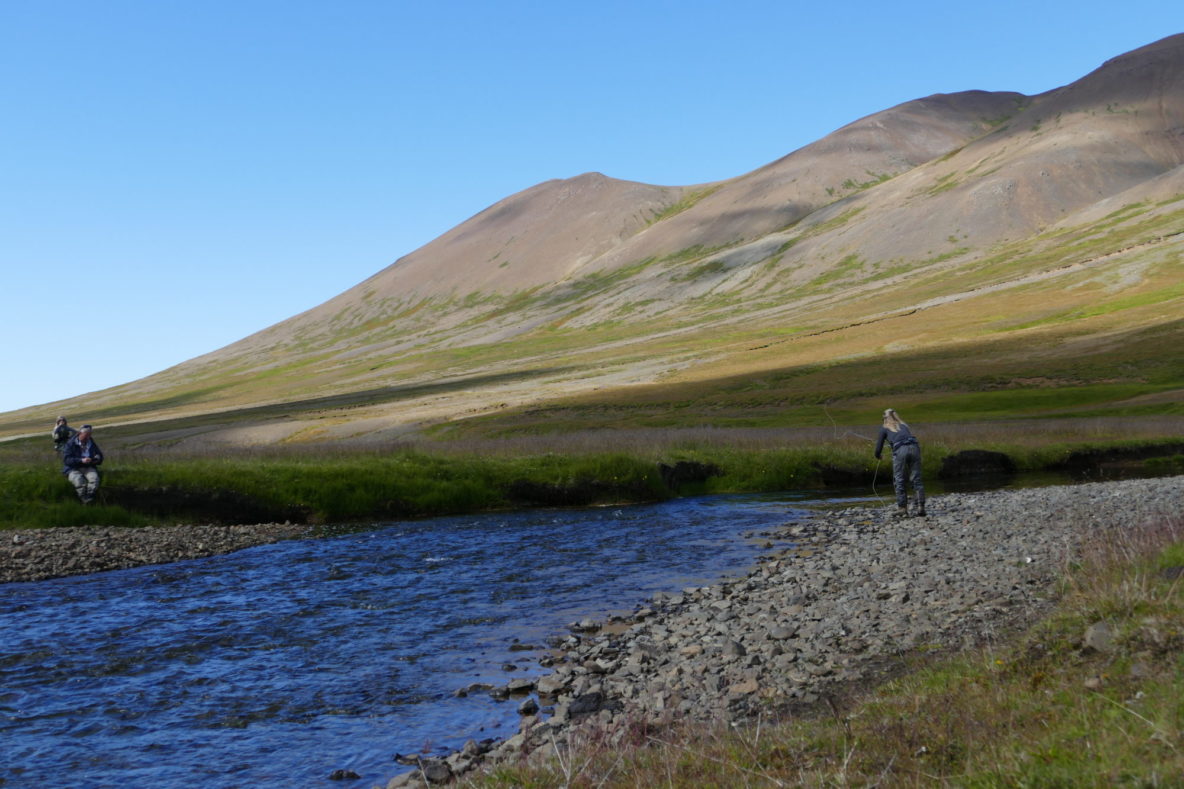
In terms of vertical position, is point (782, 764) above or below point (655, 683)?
above

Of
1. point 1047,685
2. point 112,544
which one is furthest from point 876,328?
point 1047,685

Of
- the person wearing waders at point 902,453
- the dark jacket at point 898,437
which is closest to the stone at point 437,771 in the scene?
the person wearing waders at point 902,453

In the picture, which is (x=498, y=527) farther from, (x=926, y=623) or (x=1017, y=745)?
(x=1017, y=745)

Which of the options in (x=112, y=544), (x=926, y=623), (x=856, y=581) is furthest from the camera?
(x=112, y=544)

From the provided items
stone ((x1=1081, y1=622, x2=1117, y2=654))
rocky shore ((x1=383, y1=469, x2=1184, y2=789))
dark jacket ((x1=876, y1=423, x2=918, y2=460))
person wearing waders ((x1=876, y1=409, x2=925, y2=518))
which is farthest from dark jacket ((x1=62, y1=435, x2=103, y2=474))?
stone ((x1=1081, y1=622, x2=1117, y2=654))

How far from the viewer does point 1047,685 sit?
980 cm

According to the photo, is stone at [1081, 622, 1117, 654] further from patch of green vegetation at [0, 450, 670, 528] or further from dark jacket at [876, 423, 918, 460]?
patch of green vegetation at [0, 450, 670, 528]

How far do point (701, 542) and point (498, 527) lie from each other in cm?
845

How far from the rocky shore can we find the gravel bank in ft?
53.7

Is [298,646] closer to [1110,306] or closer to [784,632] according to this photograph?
[784,632]

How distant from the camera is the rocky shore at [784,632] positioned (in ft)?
41.1

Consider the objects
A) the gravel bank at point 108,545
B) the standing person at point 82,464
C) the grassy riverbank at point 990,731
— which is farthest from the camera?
the standing person at point 82,464

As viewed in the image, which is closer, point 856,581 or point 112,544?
point 856,581

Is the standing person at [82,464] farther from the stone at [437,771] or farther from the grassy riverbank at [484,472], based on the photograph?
the stone at [437,771]
